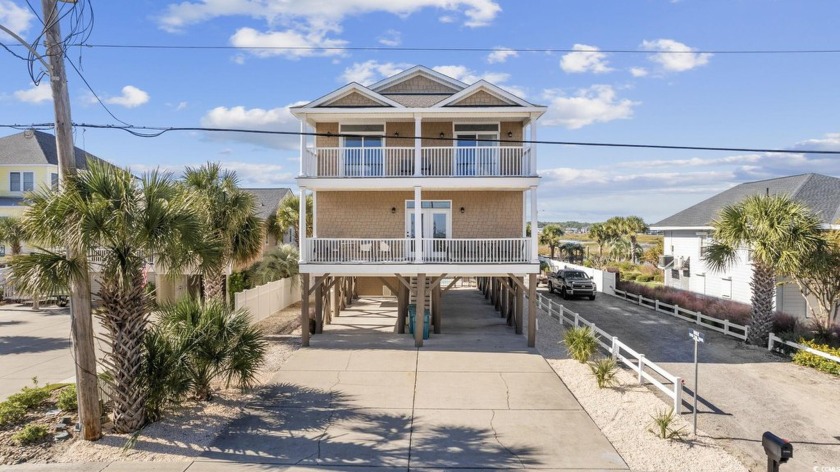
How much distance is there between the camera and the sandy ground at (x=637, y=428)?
7.79 meters

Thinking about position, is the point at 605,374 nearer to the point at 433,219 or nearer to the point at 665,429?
the point at 665,429

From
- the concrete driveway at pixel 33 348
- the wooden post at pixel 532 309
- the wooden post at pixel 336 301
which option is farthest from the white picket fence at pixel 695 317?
the concrete driveway at pixel 33 348

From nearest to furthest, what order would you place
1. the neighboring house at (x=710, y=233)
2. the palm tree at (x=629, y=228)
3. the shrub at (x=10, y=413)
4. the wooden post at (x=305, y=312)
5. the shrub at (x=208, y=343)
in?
1. the shrub at (x=10, y=413)
2. the shrub at (x=208, y=343)
3. the wooden post at (x=305, y=312)
4. the neighboring house at (x=710, y=233)
5. the palm tree at (x=629, y=228)

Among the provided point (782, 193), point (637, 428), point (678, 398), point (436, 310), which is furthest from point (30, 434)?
point (782, 193)

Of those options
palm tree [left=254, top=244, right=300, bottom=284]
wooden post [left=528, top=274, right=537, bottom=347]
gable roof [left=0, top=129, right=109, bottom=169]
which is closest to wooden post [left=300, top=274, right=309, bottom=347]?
wooden post [left=528, top=274, right=537, bottom=347]

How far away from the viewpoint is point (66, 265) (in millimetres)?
7949

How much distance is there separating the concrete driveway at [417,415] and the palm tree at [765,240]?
7751 millimetres

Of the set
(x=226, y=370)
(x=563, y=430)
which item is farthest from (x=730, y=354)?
(x=226, y=370)

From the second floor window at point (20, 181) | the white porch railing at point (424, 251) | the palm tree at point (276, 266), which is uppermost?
the second floor window at point (20, 181)

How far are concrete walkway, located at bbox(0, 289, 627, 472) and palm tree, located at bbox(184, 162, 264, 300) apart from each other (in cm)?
404

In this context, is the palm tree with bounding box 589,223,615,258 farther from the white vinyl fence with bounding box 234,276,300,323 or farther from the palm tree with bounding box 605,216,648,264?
the white vinyl fence with bounding box 234,276,300,323

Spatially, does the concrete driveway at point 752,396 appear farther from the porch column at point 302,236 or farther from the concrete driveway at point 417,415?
the porch column at point 302,236

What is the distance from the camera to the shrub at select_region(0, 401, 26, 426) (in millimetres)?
8805

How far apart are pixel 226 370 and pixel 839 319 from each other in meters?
22.2
